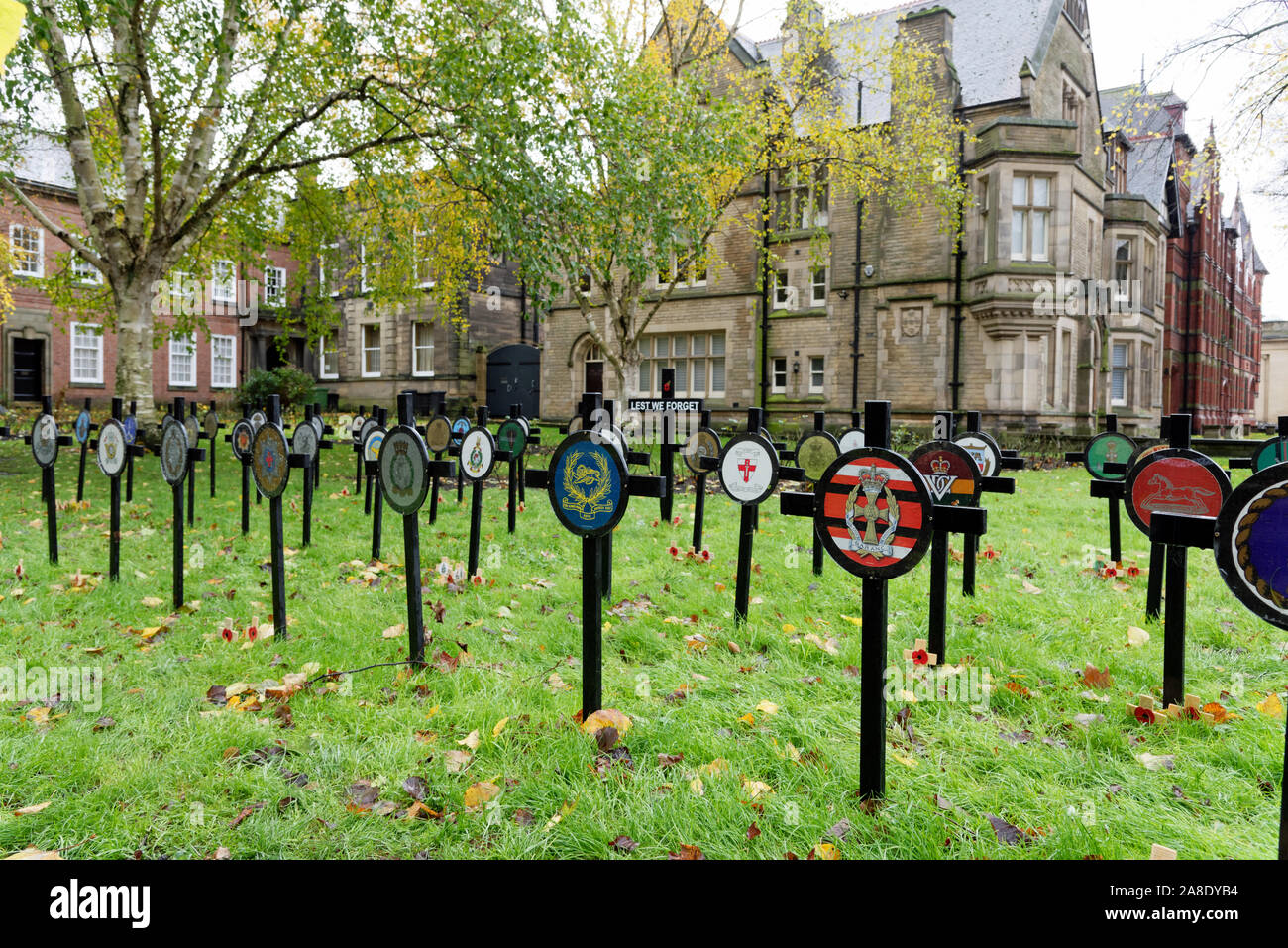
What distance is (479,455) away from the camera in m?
6.97

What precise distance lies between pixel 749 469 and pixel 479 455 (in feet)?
8.56

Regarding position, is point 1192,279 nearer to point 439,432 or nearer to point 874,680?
point 439,432

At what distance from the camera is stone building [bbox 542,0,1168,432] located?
21844mm

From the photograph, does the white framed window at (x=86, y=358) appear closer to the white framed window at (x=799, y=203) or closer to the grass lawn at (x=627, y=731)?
the white framed window at (x=799, y=203)

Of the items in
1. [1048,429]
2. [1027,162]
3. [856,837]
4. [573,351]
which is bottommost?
[856,837]

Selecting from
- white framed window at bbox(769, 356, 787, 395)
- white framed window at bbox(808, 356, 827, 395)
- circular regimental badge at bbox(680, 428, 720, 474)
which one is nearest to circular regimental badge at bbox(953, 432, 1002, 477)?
circular regimental badge at bbox(680, 428, 720, 474)

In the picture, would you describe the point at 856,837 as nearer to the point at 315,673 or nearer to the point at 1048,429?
the point at 315,673

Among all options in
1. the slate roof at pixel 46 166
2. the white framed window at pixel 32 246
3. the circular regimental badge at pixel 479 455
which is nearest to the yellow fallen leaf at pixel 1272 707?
the circular regimental badge at pixel 479 455

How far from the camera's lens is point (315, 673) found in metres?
4.30

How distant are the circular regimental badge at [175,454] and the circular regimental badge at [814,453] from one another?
5.01 metres

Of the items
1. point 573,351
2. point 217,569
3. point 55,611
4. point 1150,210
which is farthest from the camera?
point 573,351

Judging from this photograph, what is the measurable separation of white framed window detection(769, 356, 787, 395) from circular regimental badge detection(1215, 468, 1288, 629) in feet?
79.0

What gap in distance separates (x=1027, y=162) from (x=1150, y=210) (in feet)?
27.7
